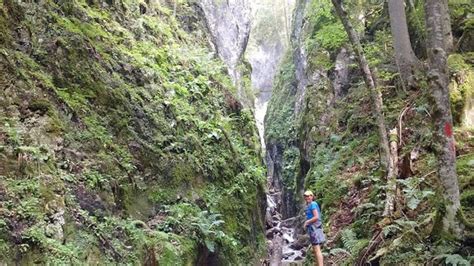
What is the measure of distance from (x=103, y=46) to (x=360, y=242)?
6.76 metres

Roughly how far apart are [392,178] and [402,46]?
4914 millimetres

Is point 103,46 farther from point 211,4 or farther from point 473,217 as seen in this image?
point 211,4

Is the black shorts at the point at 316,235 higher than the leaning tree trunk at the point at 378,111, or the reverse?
the leaning tree trunk at the point at 378,111

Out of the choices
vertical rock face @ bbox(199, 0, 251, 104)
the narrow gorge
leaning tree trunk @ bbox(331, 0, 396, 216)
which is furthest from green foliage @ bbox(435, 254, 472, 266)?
vertical rock face @ bbox(199, 0, 251, 104)

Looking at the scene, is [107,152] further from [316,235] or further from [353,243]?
[353,243]

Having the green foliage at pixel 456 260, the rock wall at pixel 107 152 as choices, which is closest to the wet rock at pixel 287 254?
the rock wall at pixel 107 152

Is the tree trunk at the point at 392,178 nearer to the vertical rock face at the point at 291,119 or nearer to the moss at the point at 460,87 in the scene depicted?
the moss at the point at 460,87

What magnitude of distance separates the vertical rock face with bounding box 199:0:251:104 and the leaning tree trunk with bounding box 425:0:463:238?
18493 millimetres

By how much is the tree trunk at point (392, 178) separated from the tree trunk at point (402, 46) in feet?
9.15

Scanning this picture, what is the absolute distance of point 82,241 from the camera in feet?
18.3

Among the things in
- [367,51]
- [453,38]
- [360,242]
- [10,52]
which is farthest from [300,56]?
[10,52]

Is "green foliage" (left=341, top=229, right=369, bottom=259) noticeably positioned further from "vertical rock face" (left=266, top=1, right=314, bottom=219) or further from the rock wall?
"vertical rock face" (left=266, top=1, right=314, bottom=219)

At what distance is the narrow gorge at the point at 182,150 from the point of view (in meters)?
5.46

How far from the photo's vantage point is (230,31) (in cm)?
2755
